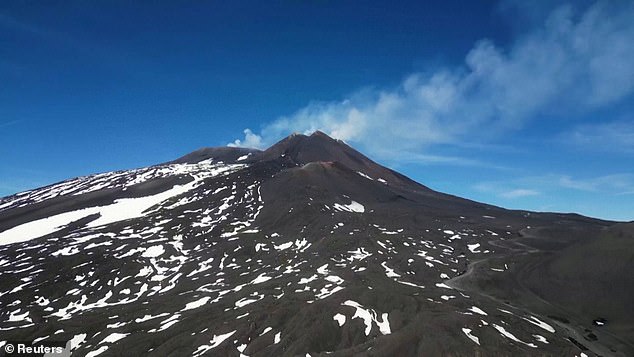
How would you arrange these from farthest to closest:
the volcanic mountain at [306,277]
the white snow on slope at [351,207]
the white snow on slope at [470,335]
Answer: the white snow on slope at [351,207]
the volcanic mountain at [306,277]
the white snow on slope at [470,335]

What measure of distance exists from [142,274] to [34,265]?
34.2 meters

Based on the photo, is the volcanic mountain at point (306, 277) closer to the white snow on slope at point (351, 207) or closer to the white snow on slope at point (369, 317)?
the white snow on slope at point (369, 317)

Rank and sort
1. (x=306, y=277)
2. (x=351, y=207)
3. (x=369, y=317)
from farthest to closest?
(x=351, y=207) → (x=306, y=277) → (x=369, y=317)

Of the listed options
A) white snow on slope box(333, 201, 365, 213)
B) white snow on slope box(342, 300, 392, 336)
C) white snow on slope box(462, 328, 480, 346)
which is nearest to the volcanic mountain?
white snow on slope box(462, 328, 480, 346)

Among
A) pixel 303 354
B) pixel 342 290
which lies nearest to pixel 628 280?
pixel 342 290

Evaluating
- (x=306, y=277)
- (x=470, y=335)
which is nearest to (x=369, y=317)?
(x=470, y=335)

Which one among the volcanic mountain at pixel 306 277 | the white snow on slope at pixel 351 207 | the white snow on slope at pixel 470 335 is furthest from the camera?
the white snow on slope at pixel 351 207

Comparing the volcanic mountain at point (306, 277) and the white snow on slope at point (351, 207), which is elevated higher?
the white snow on slope at point (351, 207)

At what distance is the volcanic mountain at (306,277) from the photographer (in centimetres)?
6962

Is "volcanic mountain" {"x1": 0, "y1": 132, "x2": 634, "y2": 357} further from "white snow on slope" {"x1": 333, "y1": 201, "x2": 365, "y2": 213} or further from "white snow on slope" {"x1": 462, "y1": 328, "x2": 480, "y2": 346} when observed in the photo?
"white snow on slope" {"x1": 333, "y1": 201, "x2": 365, "y2": 213}

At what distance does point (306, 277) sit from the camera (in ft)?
330

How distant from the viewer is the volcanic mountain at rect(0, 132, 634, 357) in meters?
69.6

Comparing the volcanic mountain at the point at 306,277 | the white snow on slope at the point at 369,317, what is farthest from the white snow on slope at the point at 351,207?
the white snow on slope at the point at 369,317

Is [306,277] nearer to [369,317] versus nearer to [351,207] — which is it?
[369,317]
